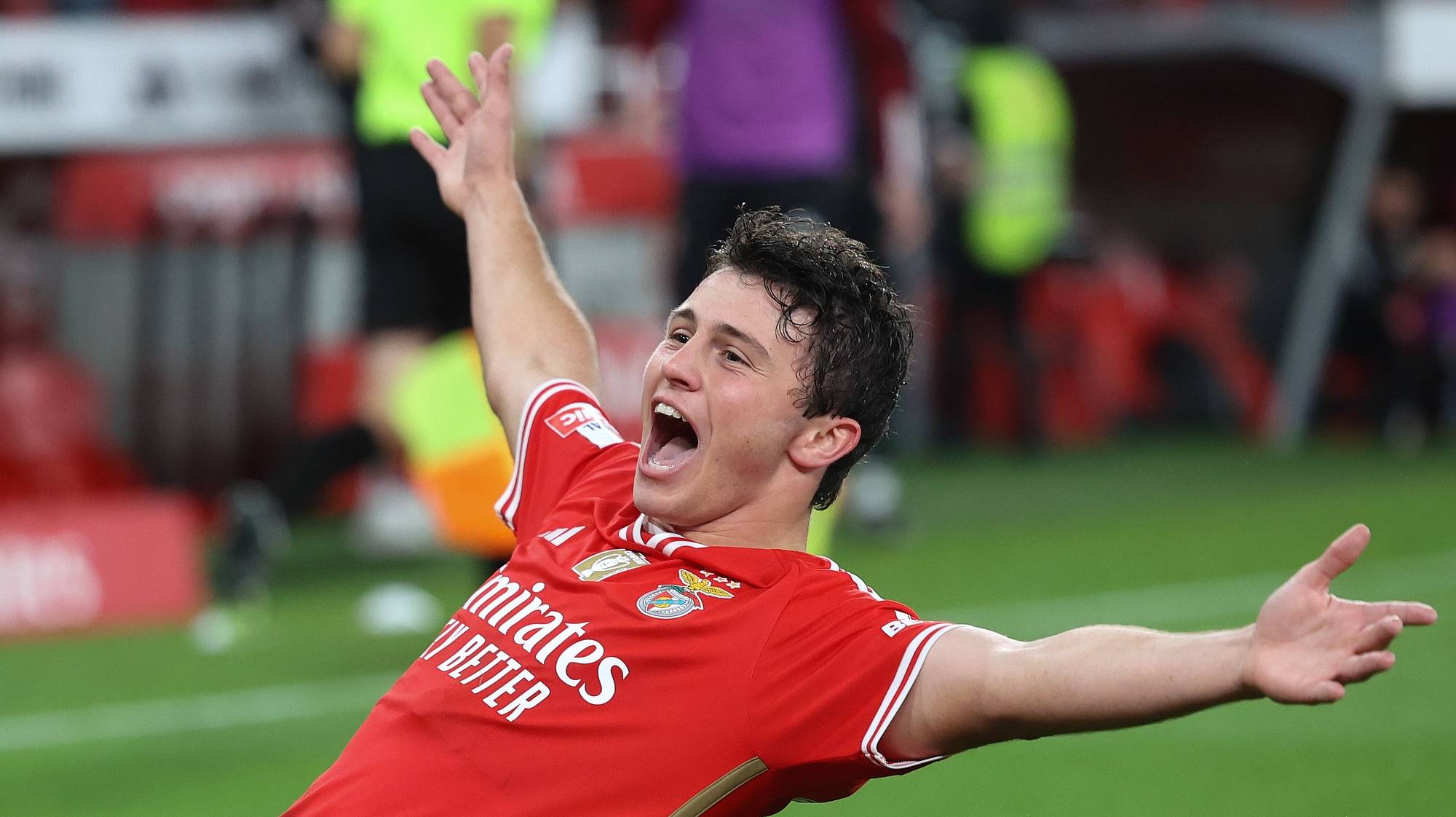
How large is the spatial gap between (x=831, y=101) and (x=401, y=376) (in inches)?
82.0

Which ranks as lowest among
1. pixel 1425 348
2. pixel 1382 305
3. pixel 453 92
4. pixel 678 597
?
pixel 1425 348

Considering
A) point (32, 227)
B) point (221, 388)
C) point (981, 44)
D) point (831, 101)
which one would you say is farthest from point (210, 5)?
point (831, 101)

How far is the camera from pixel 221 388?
980 centimetres

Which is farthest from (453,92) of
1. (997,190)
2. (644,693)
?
(997,190)

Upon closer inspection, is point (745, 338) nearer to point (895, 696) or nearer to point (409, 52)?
point (895, 696)

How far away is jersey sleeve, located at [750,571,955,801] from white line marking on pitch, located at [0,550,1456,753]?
329 centimetres

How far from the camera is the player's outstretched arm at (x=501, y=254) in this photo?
12.4 ft

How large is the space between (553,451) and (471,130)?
2.38 feet

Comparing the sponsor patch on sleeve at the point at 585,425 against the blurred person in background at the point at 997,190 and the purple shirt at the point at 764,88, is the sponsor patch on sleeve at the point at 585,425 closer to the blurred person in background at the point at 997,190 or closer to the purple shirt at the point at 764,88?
the purple shirt at the point at 764,88

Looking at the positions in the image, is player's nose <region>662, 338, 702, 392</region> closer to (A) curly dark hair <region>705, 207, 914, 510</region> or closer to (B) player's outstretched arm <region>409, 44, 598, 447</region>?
(A) curly dark hair <region>705, 207, 914, 510</region>

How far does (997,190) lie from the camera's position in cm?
1211

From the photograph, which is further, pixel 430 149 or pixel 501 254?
pixel 430 149

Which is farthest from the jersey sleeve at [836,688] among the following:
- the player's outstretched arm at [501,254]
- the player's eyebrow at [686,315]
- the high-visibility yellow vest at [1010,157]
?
the high-visibility yellow vest at [1010,157]

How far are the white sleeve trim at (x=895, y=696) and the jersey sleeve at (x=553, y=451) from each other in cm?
89
